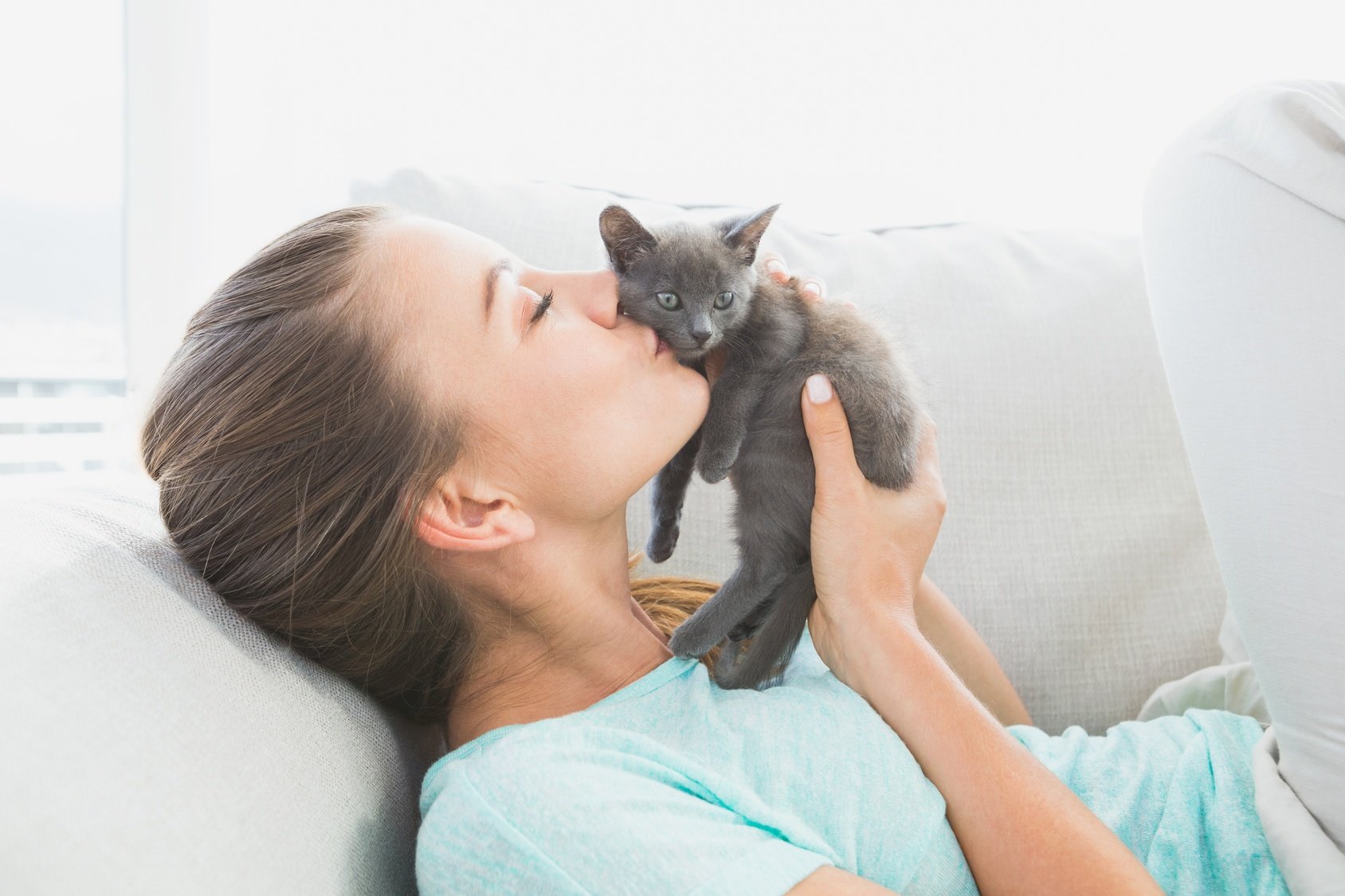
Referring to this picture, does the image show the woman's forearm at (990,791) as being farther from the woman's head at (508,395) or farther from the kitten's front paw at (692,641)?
the woman's head at (508,395)

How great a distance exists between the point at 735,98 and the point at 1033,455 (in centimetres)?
132

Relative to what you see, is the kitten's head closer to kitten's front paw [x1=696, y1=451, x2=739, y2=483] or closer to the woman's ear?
kitten's front paw [x1=696, y1=451, x2=739, y2=483]

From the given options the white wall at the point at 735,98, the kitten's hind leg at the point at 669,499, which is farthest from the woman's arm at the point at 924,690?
the white wall at the point at 735,98

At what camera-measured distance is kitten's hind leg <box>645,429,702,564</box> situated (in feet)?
4.34

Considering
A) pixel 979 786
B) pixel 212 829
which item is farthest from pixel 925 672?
pixel 212 829

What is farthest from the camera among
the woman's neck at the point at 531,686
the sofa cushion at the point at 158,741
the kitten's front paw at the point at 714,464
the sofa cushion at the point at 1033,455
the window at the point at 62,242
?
the window at the point at 62,242

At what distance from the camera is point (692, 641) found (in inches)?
44.7

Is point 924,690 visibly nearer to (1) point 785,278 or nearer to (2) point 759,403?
(2) point 759,403

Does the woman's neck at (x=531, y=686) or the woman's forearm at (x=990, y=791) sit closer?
the woman's forearm at (x=990, y=791)

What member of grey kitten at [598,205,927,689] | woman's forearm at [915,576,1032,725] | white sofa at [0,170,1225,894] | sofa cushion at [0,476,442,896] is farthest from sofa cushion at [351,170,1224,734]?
sofa cushion at [0,476,442,896]

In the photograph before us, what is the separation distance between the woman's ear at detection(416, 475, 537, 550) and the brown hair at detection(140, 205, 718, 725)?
0.02m

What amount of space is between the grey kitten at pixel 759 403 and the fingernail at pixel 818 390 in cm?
3

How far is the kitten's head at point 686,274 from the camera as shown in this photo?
121 centimetres

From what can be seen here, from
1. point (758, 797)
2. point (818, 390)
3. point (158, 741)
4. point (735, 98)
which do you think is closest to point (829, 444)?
point (818, 390)
